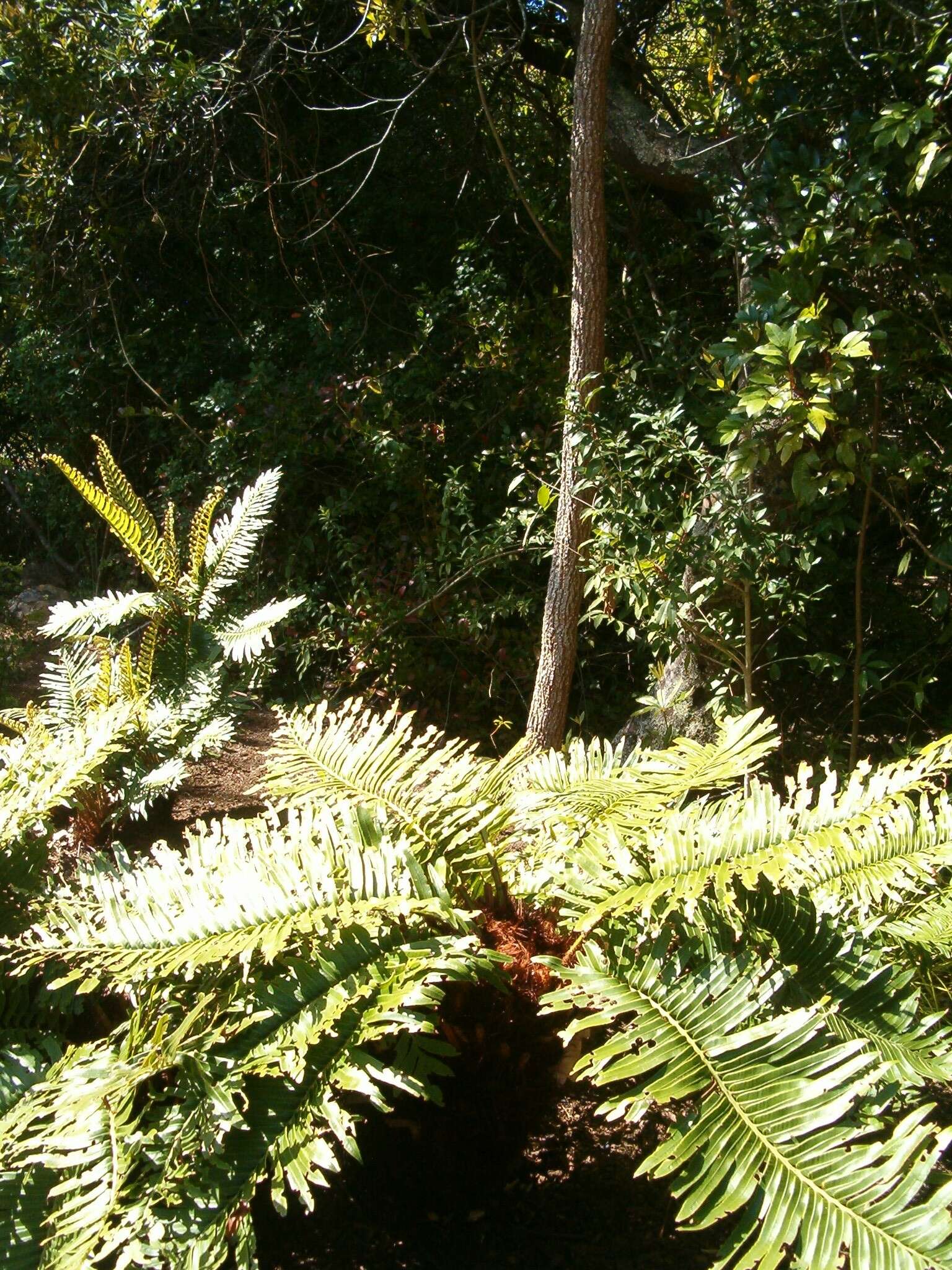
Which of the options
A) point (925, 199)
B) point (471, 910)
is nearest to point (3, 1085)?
point (471, 910)

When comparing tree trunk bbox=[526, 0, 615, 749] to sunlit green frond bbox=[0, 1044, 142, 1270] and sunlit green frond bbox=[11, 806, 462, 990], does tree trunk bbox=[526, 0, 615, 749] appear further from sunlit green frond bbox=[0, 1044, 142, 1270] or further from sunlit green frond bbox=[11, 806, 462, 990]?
sunlit green frond bbox=[0, 1044, 142, 1270]

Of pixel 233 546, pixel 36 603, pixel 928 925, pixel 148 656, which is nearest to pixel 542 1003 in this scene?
pixel 928 925

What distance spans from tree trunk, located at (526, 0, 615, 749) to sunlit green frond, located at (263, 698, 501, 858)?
892mm

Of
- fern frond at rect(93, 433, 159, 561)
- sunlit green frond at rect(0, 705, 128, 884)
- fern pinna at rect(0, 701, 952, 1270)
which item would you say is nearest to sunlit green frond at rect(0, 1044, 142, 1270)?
fern pinna at rect(0, 701, 952, 1270)

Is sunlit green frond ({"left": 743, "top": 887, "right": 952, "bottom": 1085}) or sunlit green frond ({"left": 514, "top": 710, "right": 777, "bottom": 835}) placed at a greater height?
sunlit green frond ({"left": 514, "top": 710, "right": 777, "bottom": 835})

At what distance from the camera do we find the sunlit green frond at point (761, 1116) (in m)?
1.37

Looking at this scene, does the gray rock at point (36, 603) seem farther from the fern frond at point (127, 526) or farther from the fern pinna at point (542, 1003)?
the fern pinna at point (542, 1003)

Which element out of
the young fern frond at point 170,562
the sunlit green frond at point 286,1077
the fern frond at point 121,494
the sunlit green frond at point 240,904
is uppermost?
the fern frond at point 121,494

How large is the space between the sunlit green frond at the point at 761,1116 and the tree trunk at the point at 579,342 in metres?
1.53

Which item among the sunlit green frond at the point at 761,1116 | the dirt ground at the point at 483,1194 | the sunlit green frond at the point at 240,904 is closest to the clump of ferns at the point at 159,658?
the sunlit green frond at the point at 240,904

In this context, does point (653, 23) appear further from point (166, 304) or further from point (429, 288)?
point (166, 304)

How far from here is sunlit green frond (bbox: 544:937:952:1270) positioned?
1.37 meters

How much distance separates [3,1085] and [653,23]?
4.46 m

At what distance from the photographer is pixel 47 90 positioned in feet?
15.9
